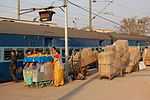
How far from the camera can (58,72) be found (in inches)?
642

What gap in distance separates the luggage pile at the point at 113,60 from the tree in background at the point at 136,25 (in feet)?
188

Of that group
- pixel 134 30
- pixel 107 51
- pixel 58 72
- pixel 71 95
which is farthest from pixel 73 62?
pixel 134 30

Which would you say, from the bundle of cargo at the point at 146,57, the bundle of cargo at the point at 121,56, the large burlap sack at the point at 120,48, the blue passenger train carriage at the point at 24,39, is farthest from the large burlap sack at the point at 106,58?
the bundle of cargo at the point at 146,57

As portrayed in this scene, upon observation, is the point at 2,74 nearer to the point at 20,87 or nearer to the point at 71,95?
the point at 20,87

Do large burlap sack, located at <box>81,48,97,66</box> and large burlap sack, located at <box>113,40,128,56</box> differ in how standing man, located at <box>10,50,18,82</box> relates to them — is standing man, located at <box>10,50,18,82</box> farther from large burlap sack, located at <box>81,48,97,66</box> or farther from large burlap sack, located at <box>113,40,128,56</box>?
large burlap sack, located at <box>113,40,128,56</box>

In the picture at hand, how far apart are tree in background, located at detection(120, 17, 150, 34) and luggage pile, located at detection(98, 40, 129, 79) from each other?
57324mm

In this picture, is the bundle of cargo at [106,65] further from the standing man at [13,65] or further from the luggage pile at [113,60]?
the standing man at [13,65]

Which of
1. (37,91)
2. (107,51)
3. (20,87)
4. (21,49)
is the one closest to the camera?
(37,91)

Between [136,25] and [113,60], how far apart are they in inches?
2435

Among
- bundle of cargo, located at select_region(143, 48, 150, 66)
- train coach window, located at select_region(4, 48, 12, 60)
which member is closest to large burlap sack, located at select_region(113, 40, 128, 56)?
train coach window, located at select_region(4, 48, 12, 60)

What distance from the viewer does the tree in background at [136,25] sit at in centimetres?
8056

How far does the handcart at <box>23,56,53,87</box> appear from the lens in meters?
15.7

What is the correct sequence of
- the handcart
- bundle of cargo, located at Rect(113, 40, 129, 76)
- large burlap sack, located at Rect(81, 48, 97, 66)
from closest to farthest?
1. the handcart
2. bundle of cargo, located at Rect(113, 40, 129, 76)
3. large burlap sack, located at Rect(81, 48, 97, 66)

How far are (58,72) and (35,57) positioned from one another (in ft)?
4.24
